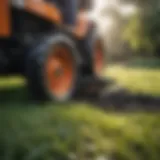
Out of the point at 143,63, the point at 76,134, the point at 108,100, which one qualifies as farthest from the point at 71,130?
the point at 143,63

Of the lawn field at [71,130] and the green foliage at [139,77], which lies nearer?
the lawn field at [71,130]

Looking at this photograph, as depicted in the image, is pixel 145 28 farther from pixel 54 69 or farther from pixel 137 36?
pixel 54 69

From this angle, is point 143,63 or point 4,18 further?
point 143,63

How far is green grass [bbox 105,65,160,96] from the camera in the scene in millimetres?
1068

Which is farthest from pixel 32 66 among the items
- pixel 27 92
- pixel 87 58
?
pixel 87 58

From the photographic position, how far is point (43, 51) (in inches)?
39.4

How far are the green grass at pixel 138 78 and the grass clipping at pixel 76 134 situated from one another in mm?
61

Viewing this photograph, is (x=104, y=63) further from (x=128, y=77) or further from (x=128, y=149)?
(x=128, y=149)

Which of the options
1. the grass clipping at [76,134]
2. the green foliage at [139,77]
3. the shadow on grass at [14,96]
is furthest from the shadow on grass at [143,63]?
the shadow on grass at [14,96]

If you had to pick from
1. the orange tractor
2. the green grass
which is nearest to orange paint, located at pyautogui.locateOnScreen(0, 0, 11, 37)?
the orange tractor

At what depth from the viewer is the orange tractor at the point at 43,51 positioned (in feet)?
3.26

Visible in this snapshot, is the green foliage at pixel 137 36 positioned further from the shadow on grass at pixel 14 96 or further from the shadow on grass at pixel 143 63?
the shadow on grass at pixel 14 96

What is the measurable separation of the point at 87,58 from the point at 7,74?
0.21 meters

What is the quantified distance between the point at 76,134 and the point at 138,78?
0.20 m
